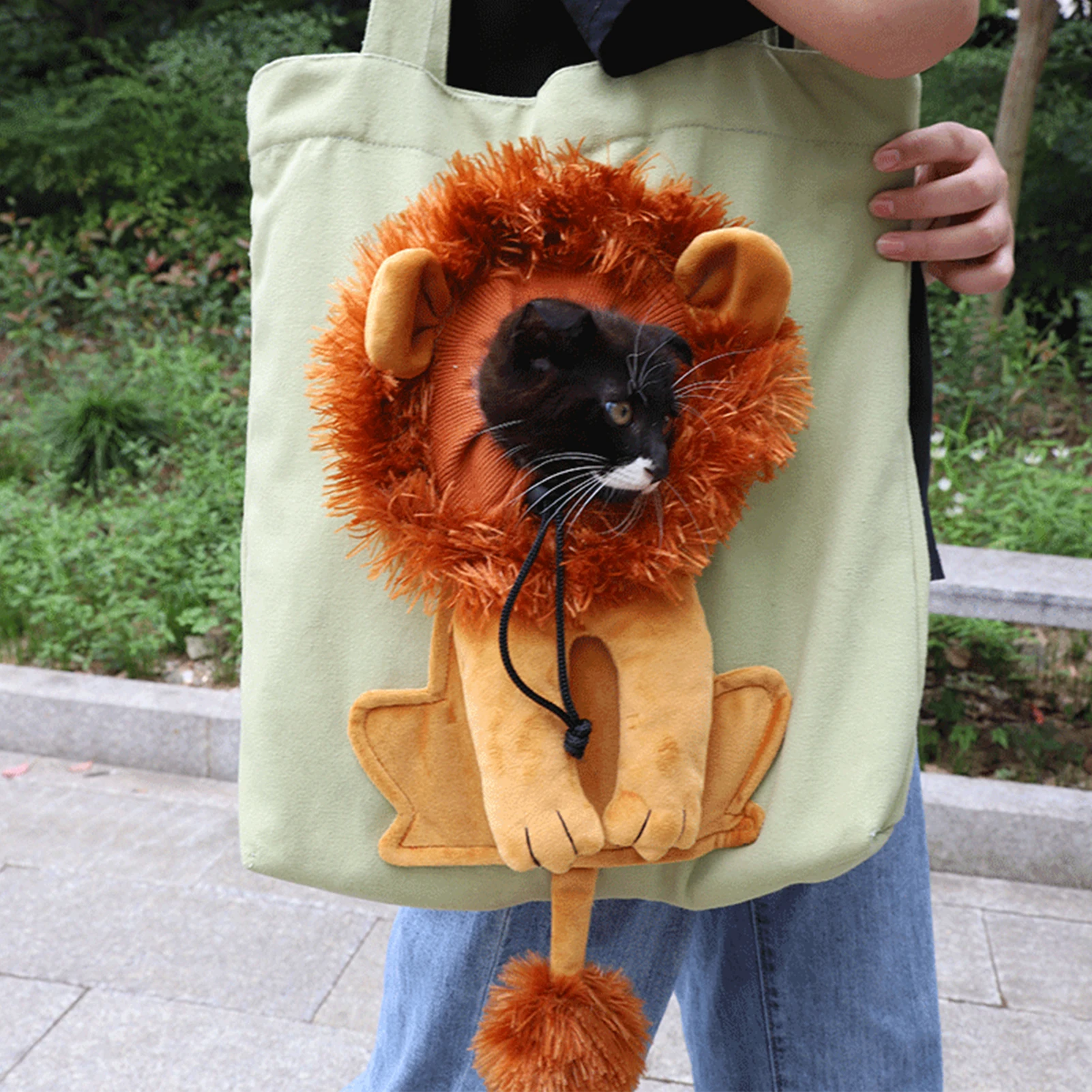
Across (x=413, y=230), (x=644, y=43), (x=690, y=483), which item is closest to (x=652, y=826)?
(x=690, y=483)

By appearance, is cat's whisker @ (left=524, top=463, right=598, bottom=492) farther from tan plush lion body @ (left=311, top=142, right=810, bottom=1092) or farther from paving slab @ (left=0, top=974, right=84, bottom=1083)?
paving slab @ (left=0, top=974, right=84, bottom=1083)

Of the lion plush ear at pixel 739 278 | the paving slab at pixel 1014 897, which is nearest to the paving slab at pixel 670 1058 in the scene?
the paving slab at pixel 1014 897

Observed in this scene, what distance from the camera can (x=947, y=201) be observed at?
0.99m

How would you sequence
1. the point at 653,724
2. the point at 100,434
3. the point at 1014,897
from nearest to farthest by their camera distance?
the point at 653,724, the point at 1014,897, the point at 100,434

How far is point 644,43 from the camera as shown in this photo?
89cm

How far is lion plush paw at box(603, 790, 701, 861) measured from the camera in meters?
0.89

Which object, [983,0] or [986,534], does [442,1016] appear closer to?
[986,534]

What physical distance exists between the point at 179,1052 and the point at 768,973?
4.53ft

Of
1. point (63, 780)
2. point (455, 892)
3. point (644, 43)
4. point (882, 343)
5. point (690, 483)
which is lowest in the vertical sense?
point (63, 780)

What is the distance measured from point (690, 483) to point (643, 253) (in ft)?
0.64

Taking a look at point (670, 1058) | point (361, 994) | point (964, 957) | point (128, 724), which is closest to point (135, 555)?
point (128, 724)

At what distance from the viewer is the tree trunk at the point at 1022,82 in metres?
4.58

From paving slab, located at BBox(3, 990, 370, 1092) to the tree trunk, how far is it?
440 centimetres

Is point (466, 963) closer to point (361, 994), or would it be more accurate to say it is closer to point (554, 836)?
point (554, 836)
